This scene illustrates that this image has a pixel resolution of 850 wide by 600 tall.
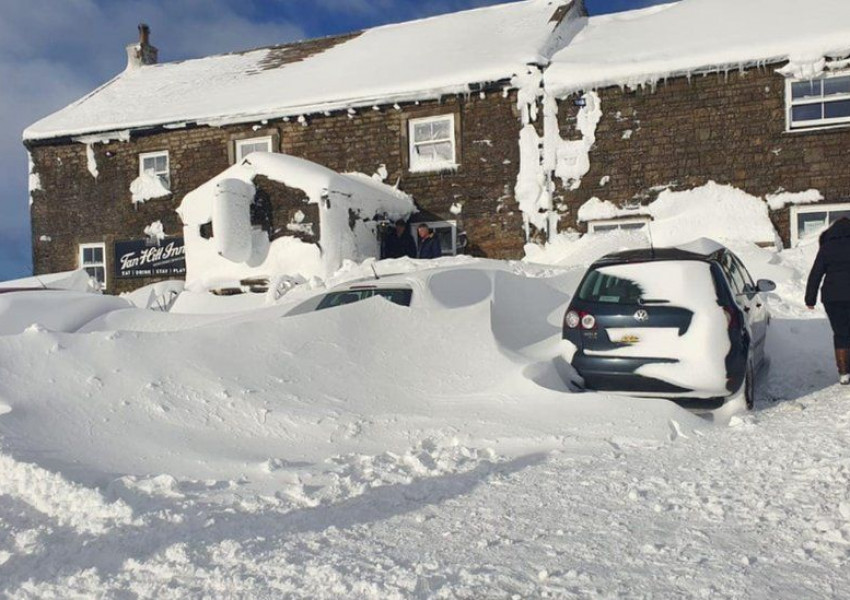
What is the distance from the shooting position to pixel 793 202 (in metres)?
13.3

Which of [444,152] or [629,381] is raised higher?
[444,152]

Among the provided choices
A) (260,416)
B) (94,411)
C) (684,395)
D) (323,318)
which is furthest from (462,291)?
(94,411)

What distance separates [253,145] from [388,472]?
47.7 feet

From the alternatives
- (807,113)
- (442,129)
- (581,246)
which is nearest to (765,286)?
(581,246)

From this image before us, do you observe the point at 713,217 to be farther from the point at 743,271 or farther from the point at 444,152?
the point at 444,152

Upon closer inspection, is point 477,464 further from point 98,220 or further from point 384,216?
point 98,220

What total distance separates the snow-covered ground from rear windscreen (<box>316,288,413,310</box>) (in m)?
0.34

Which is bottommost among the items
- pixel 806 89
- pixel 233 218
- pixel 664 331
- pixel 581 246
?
pixel 664 331

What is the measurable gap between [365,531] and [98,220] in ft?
59.9

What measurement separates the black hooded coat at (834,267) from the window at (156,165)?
1571 centimetres

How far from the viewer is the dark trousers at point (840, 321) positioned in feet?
23.4

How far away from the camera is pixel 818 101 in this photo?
43.2 feet

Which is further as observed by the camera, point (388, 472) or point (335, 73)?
point (335, 73)

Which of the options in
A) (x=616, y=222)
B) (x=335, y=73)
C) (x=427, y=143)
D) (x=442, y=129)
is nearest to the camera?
(x=616, y=222)
